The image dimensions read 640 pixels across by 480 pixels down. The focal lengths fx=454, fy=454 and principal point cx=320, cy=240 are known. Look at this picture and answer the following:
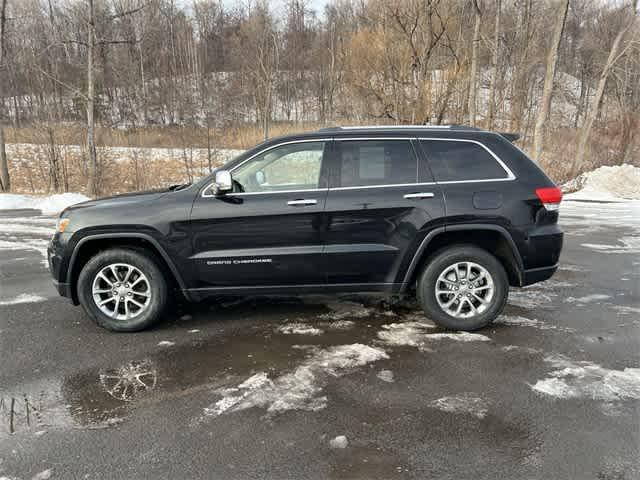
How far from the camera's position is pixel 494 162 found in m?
4.35

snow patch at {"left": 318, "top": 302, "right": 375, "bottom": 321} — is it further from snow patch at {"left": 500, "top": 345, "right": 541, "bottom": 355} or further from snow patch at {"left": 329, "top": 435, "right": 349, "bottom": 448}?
snow patch at {"left": 329, "top": 435, "right": 349, "bottom": 448}

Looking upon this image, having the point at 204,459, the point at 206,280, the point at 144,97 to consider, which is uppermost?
the point at 144,97

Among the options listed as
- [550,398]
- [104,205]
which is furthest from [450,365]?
[104,205]

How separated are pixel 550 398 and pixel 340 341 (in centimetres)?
174

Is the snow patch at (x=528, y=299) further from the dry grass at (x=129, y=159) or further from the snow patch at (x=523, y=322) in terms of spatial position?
the dry grass at (x=129, y=159)

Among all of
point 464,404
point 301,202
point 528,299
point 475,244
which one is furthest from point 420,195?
point 528,299

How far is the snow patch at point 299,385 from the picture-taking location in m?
3.15

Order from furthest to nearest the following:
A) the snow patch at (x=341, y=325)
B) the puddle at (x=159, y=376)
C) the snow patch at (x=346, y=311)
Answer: the snow patch at (x=346, y=311) < the snow patch at (x=341, y=325) < the puddle at (x=159, y=376)

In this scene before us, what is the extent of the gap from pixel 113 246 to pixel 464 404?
11.4 ft

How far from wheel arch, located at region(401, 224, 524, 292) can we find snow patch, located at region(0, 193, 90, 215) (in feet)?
37.3

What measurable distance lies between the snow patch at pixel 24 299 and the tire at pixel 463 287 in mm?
4499

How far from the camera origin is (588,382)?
3.46 meters

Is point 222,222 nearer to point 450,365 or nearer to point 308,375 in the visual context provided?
point 308,375

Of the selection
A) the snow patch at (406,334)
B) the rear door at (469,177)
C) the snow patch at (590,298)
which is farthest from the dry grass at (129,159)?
the rear door at (469,177)
